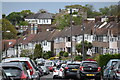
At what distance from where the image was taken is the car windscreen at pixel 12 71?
63.1 feet

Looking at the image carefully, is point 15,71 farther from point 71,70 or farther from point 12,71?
point 71,70

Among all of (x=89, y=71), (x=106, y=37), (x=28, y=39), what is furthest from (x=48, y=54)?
(x=89, y=71)

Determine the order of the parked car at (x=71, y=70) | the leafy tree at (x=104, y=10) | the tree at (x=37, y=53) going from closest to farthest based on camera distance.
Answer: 1. the parked car at (x=71, y=70)
2. the tree at (x=37, y=53)
3. the leafy tree at (x=104, y=10)

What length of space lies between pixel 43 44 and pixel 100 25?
1111 inches

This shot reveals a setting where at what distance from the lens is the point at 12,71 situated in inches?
764

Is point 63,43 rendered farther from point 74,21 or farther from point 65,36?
point 74,21

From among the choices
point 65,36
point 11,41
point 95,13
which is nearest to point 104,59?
point 65,36

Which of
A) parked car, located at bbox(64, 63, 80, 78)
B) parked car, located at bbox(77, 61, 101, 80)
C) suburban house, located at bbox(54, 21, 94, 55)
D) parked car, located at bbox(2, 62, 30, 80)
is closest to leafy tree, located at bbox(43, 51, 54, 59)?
suburban house, located at bbox(54, 21, 94, 55)

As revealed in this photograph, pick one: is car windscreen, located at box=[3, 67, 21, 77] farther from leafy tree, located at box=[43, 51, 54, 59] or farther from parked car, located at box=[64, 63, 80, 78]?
leafy tree, located at box=[43, 51, 54, 59]

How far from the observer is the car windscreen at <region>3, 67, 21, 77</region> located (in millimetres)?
19219

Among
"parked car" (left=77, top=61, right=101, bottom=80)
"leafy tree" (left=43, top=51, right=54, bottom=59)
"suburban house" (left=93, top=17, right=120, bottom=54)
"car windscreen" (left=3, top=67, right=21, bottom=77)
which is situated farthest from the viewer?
"leafy tree" (left=43, top=51, right=54, bottom=59)

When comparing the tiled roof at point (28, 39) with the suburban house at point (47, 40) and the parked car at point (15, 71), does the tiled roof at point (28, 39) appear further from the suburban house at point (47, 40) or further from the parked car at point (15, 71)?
the parked car at point (15, 71)

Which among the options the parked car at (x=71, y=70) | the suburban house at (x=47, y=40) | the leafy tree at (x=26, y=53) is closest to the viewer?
the parked car at (x=71, y=70)

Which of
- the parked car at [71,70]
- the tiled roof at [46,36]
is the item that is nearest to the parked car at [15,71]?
the parked car at [71,70]
